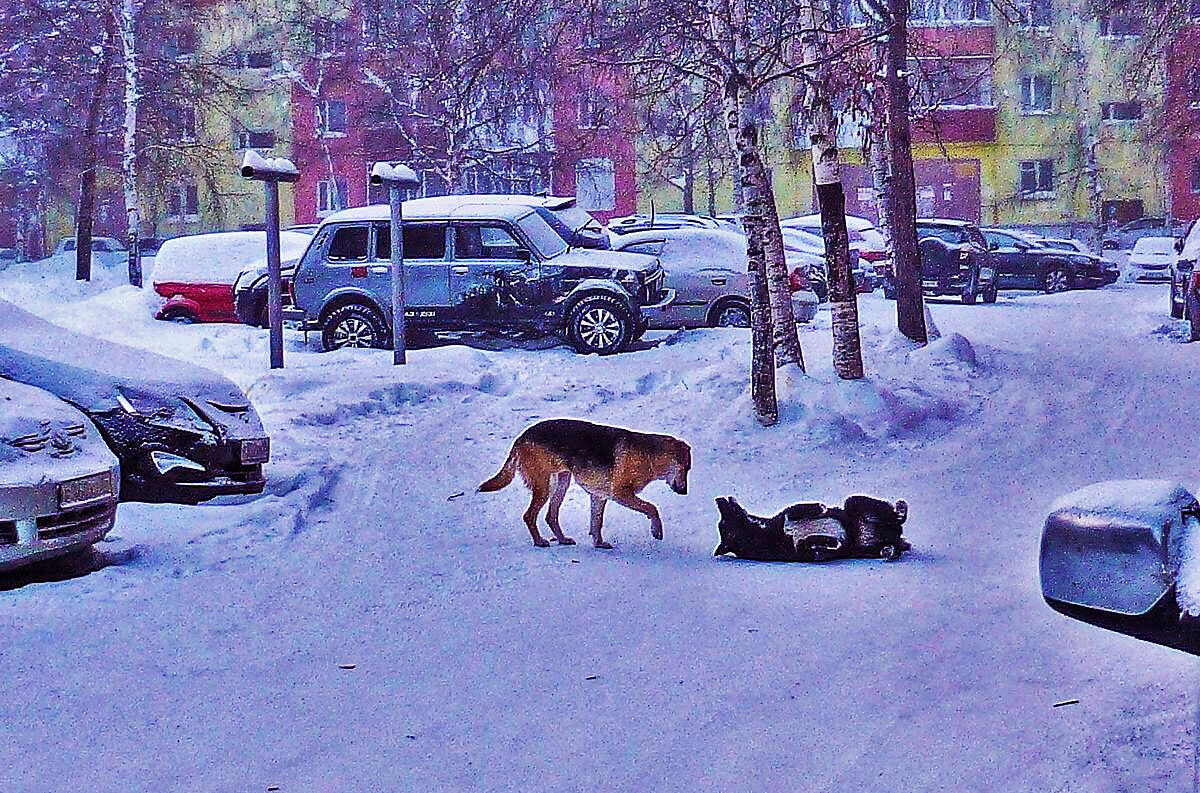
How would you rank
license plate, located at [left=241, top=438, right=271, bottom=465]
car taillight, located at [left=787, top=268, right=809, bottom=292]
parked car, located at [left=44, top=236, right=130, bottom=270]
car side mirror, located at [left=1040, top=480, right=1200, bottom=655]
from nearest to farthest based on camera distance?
car side mirror, located at [left=1040, top=480, right=1200, bottom=655] → license plate, located at [left=241, top=438, right=271, bottom=465] → parked car, located at [left=44, top=236, right=130, bottom=270] → car taillight, located at [left=787, top=268, right=809, bottom=292]

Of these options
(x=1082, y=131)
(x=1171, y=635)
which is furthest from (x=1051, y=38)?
(x=1171, y=635)

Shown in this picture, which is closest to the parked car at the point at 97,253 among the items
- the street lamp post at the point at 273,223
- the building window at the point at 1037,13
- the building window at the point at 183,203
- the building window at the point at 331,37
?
the building window at the point at 183,203

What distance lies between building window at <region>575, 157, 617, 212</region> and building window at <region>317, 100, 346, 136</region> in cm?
78

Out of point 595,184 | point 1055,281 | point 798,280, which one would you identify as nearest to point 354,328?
point 595,184

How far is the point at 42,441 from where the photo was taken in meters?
2.89

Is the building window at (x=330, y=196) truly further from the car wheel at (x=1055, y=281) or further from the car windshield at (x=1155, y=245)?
the car windshield at (x=1155, y=245)

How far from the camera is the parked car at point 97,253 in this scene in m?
4.21

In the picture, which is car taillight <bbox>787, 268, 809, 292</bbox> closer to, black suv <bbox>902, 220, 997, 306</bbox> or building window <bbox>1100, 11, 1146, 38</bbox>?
black suv <bbox>902, 220, 997, 306</bbox>

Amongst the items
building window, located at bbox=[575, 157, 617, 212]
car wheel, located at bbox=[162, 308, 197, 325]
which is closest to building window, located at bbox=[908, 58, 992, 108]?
building window, located at bbox=[575, 157, 617, 212]

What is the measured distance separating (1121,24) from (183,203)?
2991 millimetres

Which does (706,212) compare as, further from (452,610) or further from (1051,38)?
(452,610)

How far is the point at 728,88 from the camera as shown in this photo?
4602 millimetres

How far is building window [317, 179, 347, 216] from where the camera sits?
4.93 m

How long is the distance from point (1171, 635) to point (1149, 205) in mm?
3928
